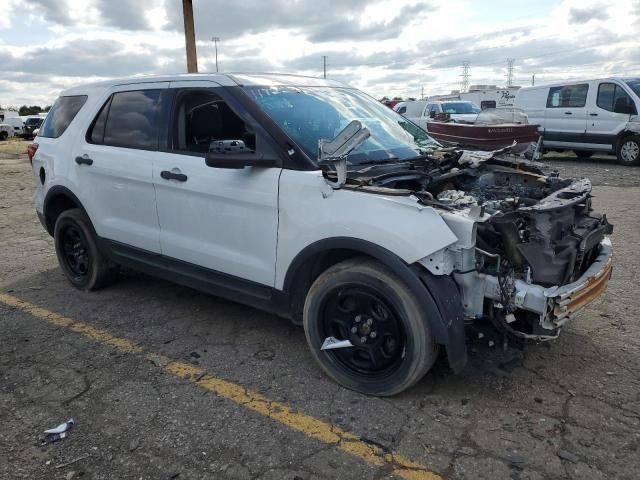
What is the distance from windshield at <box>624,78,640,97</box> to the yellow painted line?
13.4m

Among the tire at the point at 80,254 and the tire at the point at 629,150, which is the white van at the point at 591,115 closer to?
the tire at the point at 629,150

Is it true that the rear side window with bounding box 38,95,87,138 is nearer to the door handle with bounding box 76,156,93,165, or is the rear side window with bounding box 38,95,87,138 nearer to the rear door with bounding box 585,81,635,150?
the door handle with bounding box 76,156,93,165

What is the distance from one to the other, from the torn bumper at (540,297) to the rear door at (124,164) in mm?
2372

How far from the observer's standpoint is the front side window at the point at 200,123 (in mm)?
3863

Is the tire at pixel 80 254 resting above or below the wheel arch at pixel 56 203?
below

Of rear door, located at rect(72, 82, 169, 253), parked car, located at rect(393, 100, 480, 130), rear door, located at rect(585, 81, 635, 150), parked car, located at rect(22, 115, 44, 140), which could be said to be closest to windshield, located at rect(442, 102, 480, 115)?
parked car, located at rect(393, 100, 480, 130)

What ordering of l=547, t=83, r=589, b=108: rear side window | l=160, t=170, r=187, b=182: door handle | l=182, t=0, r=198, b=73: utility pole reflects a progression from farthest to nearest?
l=547, t=83, r=589, b=108: rear side window
l=182, t=0, r=198, b=73: utility pole
l=160, t=170, r=187, b=182: door handle

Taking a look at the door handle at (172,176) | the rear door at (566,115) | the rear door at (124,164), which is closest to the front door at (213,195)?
the door handle at (172,176)

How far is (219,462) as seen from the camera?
2639mm

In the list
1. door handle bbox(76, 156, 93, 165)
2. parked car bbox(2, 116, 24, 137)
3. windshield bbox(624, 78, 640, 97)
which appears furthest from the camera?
parked car bbox(2, 116, 24, 137)

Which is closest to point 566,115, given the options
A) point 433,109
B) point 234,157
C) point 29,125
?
point 433,109

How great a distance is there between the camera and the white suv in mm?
2830

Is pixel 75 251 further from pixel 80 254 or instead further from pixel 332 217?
pixel 332 217

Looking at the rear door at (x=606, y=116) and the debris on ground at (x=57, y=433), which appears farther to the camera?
the rear door at (x=606, y=116)
